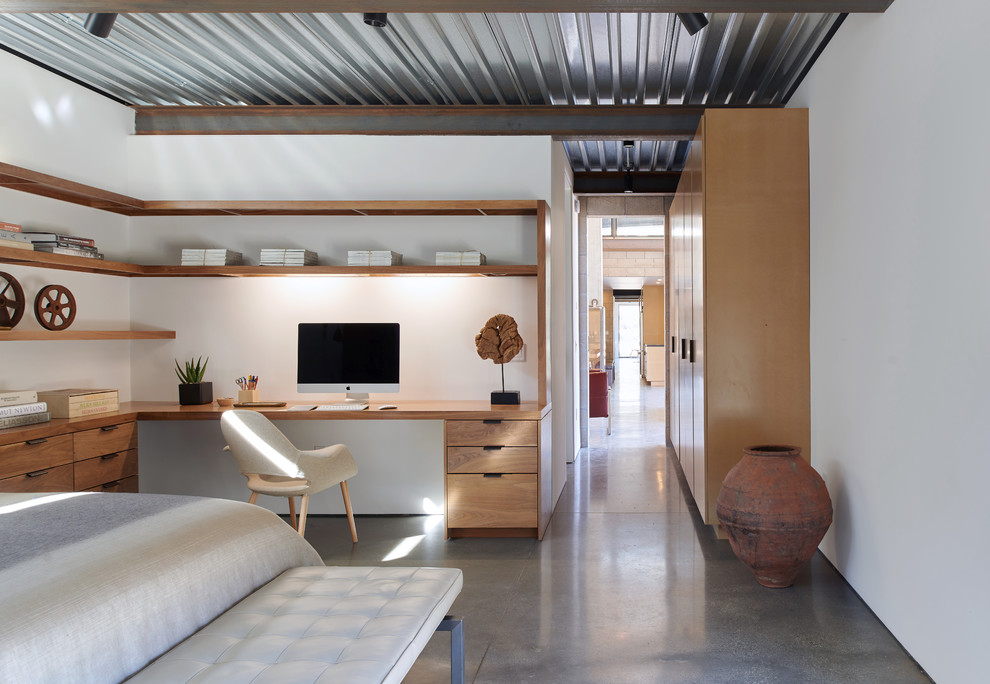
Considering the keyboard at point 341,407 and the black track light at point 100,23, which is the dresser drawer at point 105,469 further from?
the black track light at point 100,23

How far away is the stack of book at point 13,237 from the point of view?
3.54 m

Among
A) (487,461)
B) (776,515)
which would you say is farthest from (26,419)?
(776,515)

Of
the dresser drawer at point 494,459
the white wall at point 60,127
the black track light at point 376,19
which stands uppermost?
the black track light at point 376,19

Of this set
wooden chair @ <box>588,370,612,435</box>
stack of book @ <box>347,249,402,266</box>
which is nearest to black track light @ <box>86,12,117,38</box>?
stack of book @ <box>347,249,402,266</box>

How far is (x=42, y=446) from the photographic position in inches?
140

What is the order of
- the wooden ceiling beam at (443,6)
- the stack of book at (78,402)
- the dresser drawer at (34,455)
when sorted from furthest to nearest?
the stack of book at (78,402) → the dresser drawer at (34,455) → the wooden ceiling beam at (443,6)

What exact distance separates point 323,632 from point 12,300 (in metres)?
3.11

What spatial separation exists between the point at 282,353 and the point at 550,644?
286 cm

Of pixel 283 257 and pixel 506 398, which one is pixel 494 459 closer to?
pixel 506 398

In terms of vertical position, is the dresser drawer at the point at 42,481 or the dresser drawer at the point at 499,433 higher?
the dresser drawer at the point at 499,433

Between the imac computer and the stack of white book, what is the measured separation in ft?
1.67

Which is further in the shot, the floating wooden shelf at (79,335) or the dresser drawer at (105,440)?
the dresser drawer at (105,440)

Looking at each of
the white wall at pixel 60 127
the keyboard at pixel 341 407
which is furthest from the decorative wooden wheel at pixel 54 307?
the keyboard at pixel 341 407

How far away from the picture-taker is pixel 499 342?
14.1 feet
